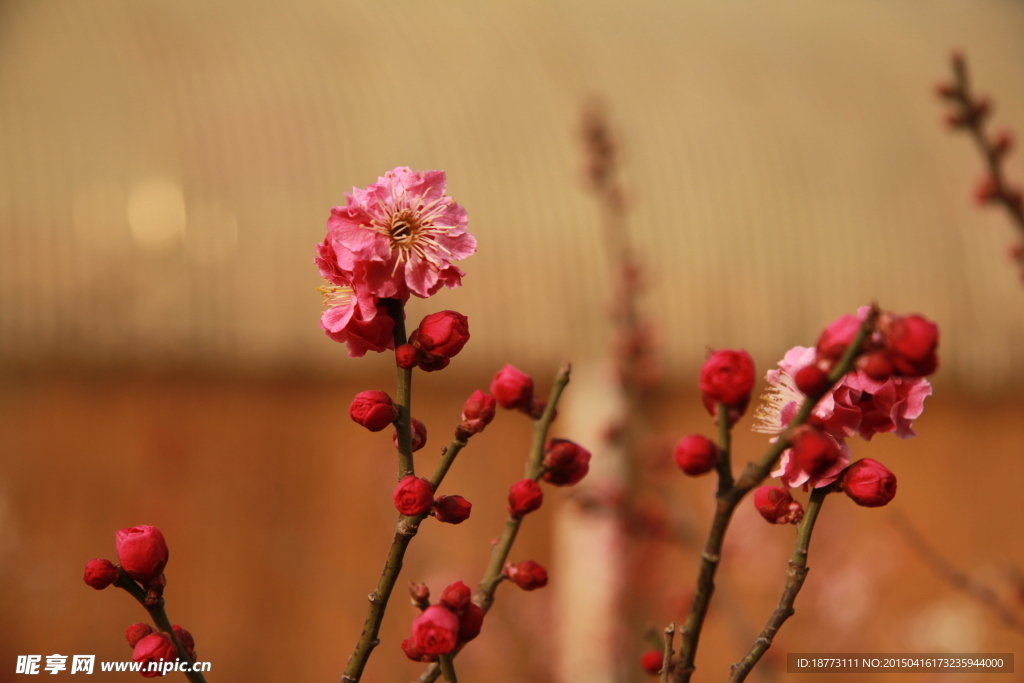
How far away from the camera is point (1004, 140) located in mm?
960

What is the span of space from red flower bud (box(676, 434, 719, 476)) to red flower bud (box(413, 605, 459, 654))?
6.3 inches

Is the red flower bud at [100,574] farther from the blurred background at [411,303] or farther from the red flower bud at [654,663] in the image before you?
the blurred background at [411,303]

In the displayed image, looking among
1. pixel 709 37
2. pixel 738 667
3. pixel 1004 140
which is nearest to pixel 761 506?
pixel 738 667

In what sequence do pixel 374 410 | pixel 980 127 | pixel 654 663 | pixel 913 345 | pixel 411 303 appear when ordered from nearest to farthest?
pixel 913 345, pixel 374 410, pixel 654 663, pixel 980 127, pixel 411 303

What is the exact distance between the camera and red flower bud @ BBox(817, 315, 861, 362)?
1.28 feet

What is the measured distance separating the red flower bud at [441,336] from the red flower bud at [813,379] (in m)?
0.20

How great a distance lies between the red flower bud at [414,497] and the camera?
0.44m

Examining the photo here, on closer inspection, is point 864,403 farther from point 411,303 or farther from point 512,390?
point 411,303

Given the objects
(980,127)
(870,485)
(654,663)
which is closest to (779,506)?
(870,485)

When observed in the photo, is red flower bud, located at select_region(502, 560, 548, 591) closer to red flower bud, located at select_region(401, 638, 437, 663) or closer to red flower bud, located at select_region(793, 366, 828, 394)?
red flower bud, located at select_region(401, 638, 437, 663)

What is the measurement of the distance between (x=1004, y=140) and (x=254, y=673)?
7.10 ft

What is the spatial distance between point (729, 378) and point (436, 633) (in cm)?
22

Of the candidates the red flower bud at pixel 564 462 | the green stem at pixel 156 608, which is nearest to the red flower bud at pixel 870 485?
the red flower bud at pixel 564 462

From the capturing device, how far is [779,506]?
1.66 feet
